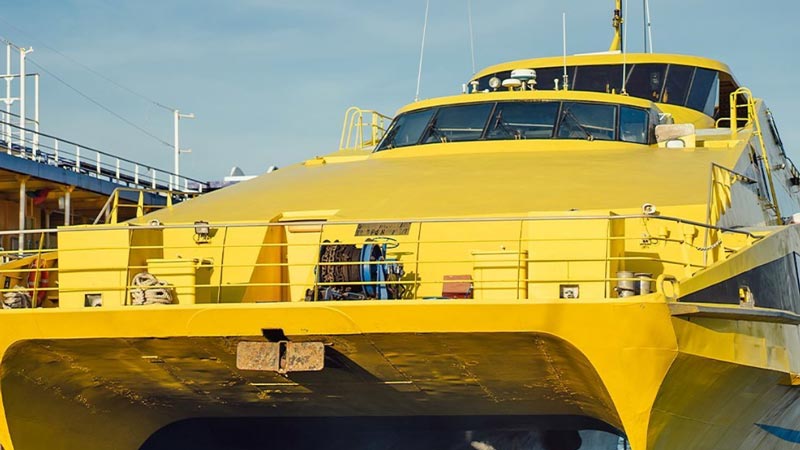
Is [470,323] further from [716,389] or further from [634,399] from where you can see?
[716,389]

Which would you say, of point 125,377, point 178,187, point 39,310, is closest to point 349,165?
point 125,377

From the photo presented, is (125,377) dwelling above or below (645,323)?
below

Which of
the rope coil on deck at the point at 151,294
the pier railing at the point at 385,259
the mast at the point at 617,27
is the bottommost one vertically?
the rope coil on deck at the point at 151,294

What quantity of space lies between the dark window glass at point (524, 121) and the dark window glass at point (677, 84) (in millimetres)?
3938

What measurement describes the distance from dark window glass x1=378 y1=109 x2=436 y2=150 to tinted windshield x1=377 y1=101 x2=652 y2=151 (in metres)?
0.02

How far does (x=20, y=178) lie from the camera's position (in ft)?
74.7

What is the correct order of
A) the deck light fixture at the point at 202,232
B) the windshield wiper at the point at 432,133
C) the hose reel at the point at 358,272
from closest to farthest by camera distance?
the hose reel at the point at 358,272, the deck light fixture at the point at 202,232, the windshield wiper at the point at 432,133

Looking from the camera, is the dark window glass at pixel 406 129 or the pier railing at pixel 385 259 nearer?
the pier railing at pixel 385 259

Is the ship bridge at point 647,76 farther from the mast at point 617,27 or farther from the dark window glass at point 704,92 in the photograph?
the mast at point 617,27

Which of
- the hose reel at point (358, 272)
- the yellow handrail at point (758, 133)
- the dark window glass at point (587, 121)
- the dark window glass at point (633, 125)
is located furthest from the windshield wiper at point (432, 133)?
the hose reel at point (358, 272)

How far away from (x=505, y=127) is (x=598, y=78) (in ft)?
15.2

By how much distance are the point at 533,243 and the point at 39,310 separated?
3.63 m

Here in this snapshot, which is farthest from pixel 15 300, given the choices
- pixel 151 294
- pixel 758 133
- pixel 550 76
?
pixel 550 76

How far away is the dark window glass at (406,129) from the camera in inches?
529
